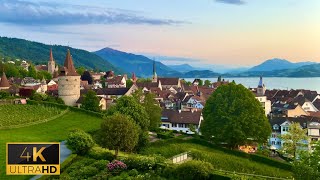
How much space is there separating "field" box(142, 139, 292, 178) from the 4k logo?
1824 cm

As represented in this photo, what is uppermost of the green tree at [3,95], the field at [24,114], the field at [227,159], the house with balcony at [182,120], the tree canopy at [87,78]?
the tree canopy at [87,78]

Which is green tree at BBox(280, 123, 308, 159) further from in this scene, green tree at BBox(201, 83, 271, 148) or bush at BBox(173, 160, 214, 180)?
bush at BBox(173, 160, 214, 180)

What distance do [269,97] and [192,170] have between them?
82860 millimetres

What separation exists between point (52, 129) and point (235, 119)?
890 inches

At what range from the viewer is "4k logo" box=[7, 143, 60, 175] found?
20938 mm

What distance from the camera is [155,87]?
106 meters

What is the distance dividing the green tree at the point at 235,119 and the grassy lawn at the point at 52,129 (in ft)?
49.1

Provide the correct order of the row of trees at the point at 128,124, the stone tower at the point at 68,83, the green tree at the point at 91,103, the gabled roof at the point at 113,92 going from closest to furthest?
the row of trees at the point at 128,124 → the green tree at the point at 91,103 → the stone tower at the point at 68,83 → the gabled roof at the point at 113,92

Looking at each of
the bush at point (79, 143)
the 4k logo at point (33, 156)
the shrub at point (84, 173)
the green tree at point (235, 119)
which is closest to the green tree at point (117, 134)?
the bush at point (79, 143)

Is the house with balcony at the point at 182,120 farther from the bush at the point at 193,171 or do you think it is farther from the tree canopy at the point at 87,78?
the tree canopy at the point at 87,78

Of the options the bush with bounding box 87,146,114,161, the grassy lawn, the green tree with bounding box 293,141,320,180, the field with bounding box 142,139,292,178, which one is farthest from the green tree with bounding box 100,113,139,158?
the green tree with bounding box 293,141,320,180

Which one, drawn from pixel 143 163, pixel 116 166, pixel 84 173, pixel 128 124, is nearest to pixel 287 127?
pixel 128 124

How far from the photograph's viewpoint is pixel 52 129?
50.8m

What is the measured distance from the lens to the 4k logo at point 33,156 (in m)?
20.9
